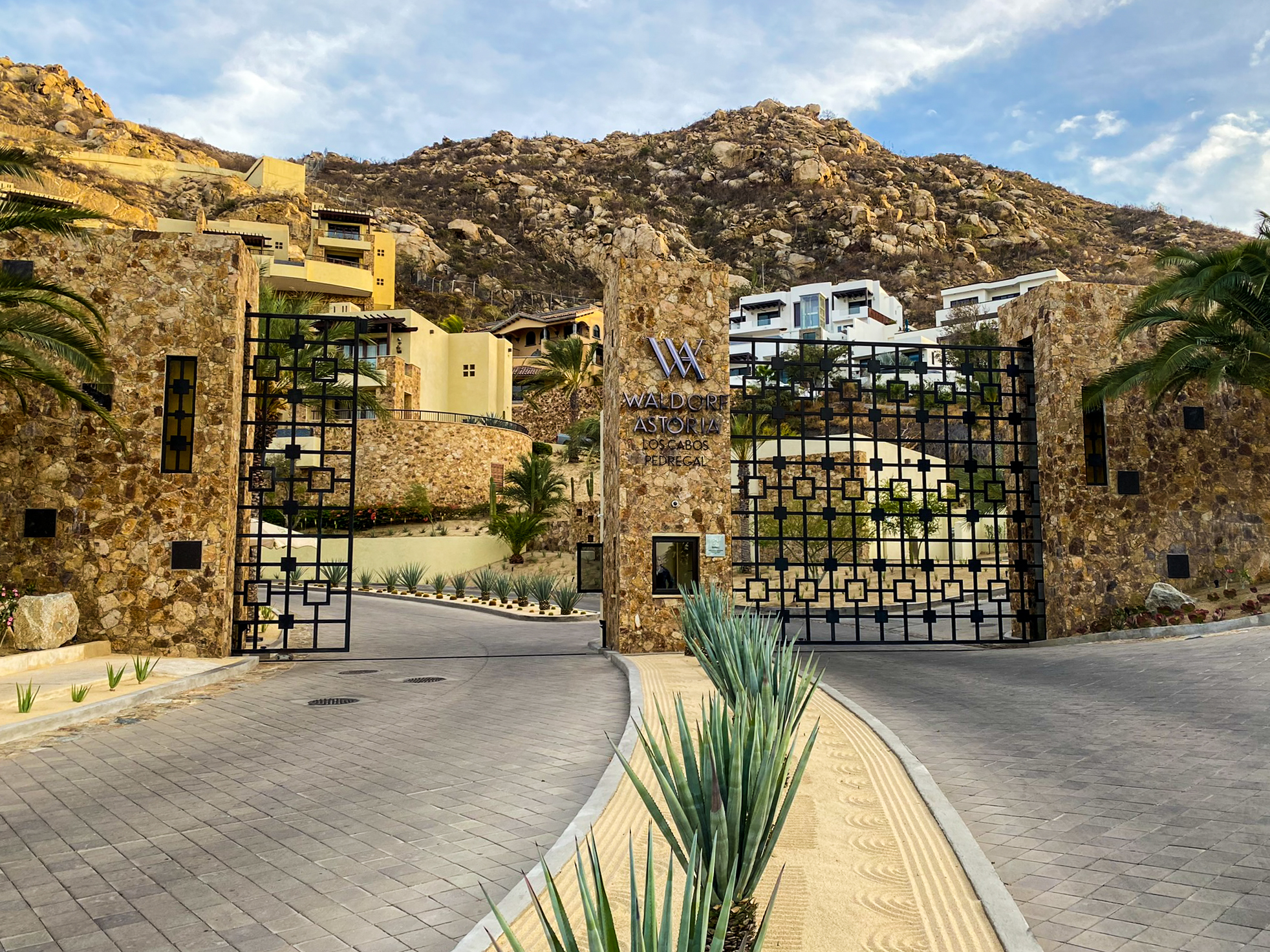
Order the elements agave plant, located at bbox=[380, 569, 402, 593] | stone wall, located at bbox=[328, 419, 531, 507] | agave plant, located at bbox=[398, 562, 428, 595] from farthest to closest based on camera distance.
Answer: stone wall, located at bbox=[328, 419, 531, 507]
agave plant, located at bbox=[380, 569, 402, 593]
agave plant, located at bbox=[398, 562, 428, 595]

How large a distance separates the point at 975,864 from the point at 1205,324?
1418cm

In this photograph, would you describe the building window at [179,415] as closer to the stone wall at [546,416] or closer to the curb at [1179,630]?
the curb at [1179,630]

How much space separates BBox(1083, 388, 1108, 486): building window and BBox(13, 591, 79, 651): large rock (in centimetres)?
1671

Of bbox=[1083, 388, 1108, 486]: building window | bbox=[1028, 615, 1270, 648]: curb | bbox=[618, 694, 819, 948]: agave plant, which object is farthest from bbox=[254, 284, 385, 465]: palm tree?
bbox=[1028, 615, 1270, 648]: curb

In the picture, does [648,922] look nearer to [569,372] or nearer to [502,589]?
[502,589]

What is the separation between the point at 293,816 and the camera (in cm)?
558

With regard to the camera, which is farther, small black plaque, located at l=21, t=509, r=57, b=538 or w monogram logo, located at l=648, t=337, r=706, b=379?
w monogram logo, located at l=648, t=337, r=706, b=379

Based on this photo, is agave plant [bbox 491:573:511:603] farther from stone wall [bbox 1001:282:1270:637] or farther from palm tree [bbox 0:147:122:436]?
stone wall [bbox 1001:282:1270:637]

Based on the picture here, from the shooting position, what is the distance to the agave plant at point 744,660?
5.81m

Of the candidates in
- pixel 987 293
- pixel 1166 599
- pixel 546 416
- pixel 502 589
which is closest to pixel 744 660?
pixel 1166 599

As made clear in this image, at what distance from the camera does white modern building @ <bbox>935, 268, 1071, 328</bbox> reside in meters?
74.6

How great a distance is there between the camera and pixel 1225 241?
81.5 m

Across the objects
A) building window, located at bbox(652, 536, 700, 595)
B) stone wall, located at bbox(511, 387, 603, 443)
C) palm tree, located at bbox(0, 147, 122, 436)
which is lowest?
building window, located at bbox(652, 536, 700, 595)

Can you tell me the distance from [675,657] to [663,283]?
621 cm
